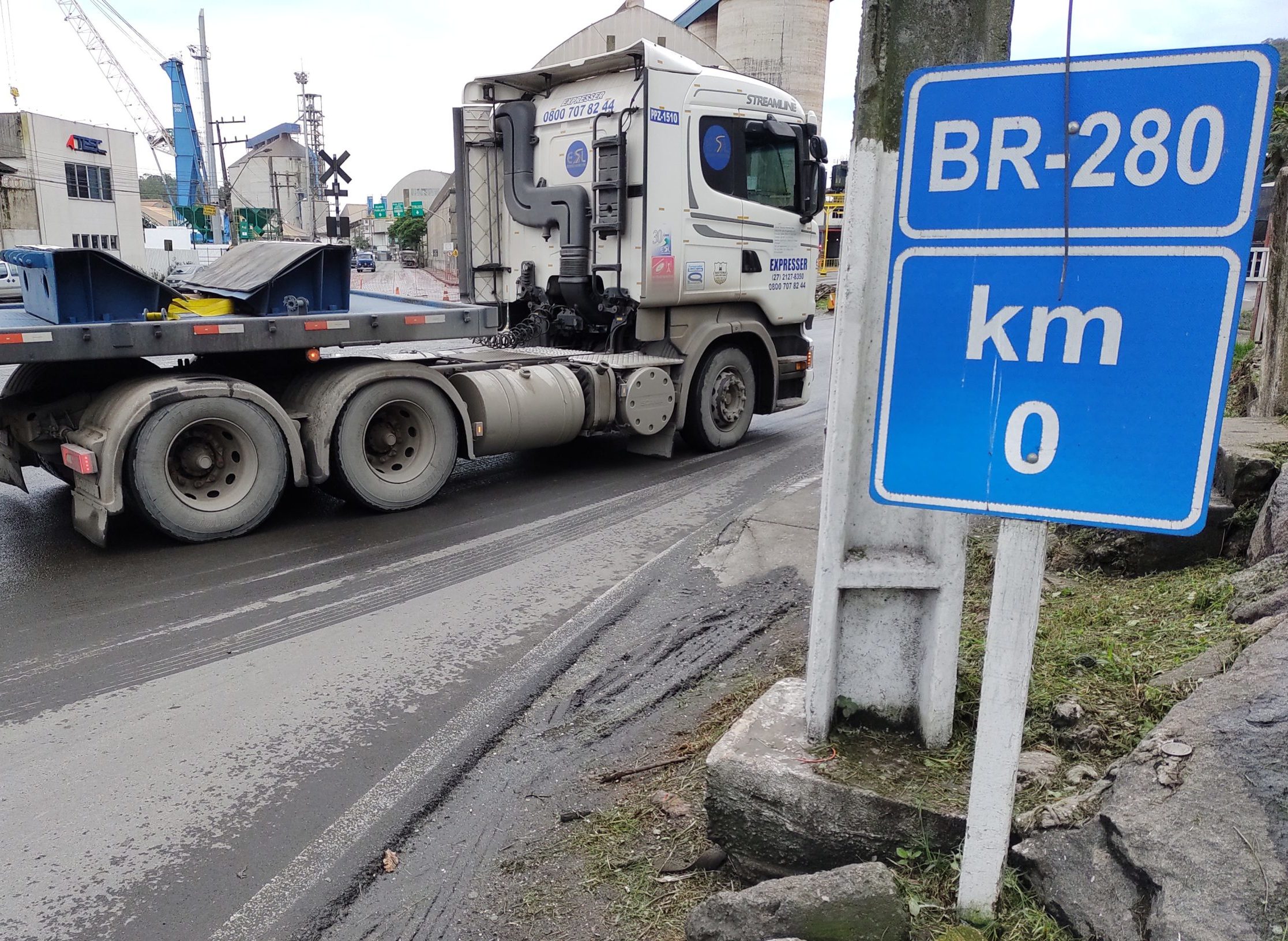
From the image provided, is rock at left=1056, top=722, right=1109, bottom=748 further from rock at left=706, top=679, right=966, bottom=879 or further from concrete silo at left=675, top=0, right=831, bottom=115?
concrete silo at left=675, top=0, right=831, bottom=115

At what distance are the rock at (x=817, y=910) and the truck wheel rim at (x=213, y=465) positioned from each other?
4988mm

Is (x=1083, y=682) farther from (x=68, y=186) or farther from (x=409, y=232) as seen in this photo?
(x=409, y=232)

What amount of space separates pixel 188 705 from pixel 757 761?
2580 millimetres

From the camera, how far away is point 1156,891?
2064 mm

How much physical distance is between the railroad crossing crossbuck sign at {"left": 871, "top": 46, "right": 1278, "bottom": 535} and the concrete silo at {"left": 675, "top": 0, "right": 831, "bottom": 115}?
43908mm

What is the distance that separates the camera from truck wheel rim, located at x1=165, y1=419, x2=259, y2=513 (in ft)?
20.6

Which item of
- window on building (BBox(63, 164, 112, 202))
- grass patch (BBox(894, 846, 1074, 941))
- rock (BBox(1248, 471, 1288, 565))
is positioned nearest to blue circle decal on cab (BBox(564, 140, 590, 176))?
rock (BBox(1248, 471, 1288, 565))

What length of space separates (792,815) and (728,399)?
23.0ft

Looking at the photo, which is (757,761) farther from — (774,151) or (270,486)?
(774,151)

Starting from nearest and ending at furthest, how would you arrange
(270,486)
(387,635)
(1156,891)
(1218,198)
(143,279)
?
(1218,198)
(1156,891)
(387,635)
(143,279)
(270,486)

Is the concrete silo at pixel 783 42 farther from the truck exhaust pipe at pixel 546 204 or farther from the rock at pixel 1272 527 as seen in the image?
the rock at pixel 1272 527

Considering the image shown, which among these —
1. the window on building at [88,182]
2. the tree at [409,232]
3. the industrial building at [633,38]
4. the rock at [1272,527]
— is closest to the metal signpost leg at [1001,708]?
the rock at [1272,527]

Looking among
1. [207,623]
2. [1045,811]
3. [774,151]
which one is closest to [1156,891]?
[1045,811]

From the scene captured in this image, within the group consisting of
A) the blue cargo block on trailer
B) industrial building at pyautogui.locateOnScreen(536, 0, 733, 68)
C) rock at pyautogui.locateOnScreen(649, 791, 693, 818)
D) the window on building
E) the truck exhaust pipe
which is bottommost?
rock at pyautogui.locateOnScreen(649, 791, 693, 818)
